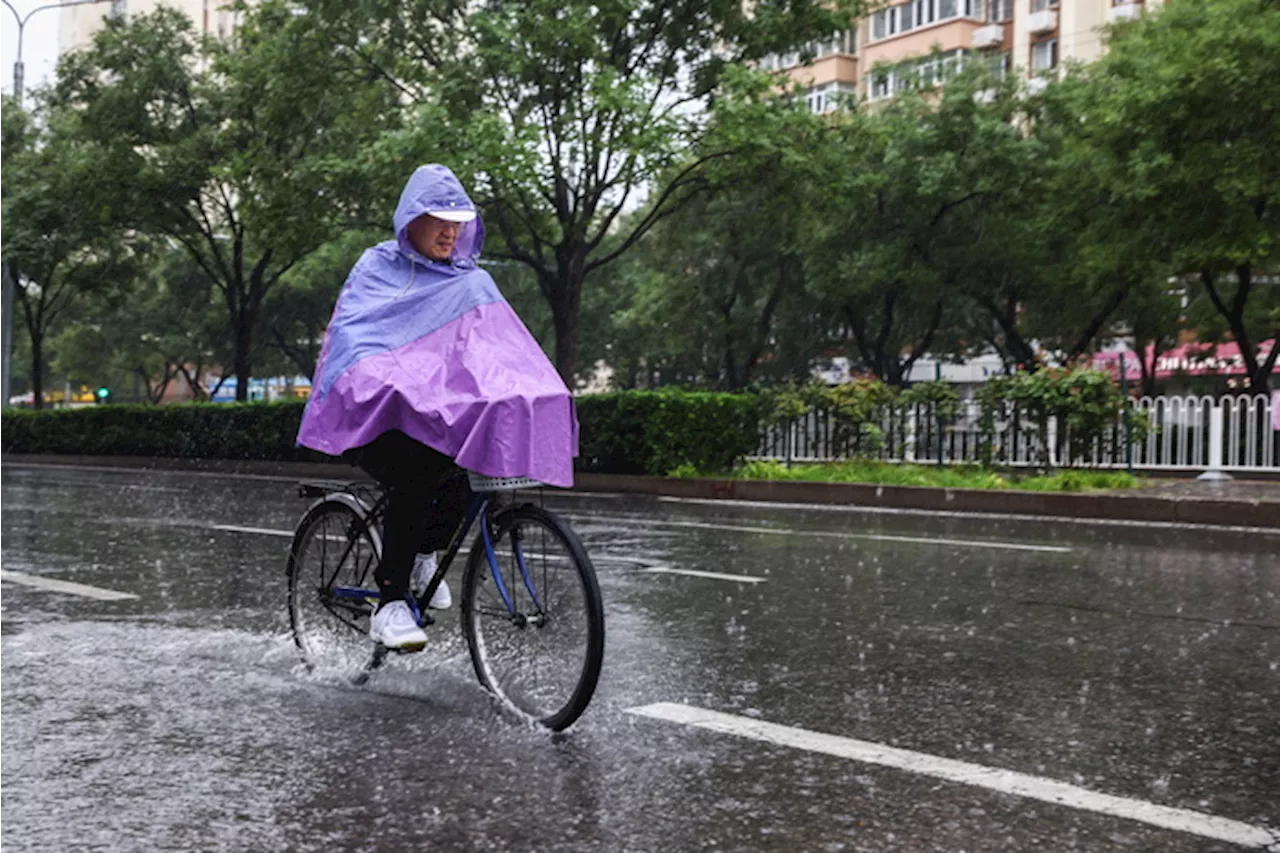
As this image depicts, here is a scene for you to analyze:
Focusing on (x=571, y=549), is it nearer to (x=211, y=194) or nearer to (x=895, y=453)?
(x=895, y=453)

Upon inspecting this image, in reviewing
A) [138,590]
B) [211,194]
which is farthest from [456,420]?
[211,194]

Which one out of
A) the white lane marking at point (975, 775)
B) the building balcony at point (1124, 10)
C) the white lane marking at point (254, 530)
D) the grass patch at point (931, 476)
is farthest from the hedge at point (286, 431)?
the building balcony at point (1124, 10)

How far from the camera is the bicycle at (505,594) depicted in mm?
4539

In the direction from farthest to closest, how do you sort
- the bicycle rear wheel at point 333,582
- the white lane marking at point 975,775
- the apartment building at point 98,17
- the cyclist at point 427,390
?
1. the apartment building at point 98,17
2. the bicycle rear wheel at point 333,582
3. the cyclist at point 427,390
4. the white lane marking at point 975,775

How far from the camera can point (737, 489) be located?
706 inches

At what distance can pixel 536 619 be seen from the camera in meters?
4.69

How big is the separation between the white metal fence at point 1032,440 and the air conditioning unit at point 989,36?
36734mm

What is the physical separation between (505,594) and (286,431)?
2111cm

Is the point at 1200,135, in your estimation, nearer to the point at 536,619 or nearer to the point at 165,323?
the point at 536,619

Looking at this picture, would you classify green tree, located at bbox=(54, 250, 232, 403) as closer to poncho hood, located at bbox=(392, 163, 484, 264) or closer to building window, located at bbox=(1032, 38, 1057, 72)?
building window, located at bbox=(1032, 38, 1057, 72)

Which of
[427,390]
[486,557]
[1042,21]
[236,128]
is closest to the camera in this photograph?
[427,390]

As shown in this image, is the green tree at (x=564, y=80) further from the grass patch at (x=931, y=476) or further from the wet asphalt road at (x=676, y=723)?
the wet asphalt road at (x=676, y=723)

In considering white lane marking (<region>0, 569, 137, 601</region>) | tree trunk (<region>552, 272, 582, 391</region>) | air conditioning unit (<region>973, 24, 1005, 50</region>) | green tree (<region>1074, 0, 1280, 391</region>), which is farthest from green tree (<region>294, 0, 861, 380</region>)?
air conditioning unit (<region>973, 24, 1005, 50</region>)

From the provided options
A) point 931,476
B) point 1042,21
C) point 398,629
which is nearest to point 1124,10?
point 1042,21
